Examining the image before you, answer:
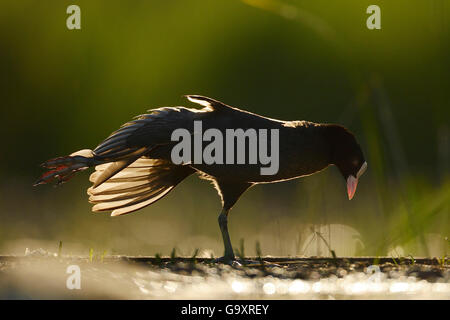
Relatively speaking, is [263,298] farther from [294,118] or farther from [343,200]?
[294,118]

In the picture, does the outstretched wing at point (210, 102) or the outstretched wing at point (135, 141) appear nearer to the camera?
the outstretched wing at point (135, 141)

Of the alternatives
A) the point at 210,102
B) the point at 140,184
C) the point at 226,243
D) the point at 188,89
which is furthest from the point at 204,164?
the point at 188,89

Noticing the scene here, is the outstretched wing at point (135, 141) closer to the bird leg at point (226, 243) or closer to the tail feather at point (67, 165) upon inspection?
the tail feather at point (67, 165)

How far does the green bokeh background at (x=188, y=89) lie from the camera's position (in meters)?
8.34

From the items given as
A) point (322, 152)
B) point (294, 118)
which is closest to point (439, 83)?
point (322, 152)

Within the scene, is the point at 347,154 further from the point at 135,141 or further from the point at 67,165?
the point at 67,165

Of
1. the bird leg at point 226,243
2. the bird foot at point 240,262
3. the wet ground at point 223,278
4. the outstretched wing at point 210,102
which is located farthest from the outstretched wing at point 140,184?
the wet ground at point 223,278

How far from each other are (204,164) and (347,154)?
1349mm

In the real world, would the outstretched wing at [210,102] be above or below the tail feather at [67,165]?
above

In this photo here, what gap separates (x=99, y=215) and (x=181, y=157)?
2.70m

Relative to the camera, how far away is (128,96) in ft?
31.9

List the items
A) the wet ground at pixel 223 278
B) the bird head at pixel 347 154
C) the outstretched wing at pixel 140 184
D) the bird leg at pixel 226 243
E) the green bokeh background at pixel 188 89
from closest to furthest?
1. the wet ground at pixel 223 278
2. the bird leg at pixel 226 243
3. the bird head at pixel 347 154
4. the outstretched wing at pixel 140 184
5. the green bokeh background at pixel 188 89

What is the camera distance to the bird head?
648 centimetres

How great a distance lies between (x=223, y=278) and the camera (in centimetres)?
489
